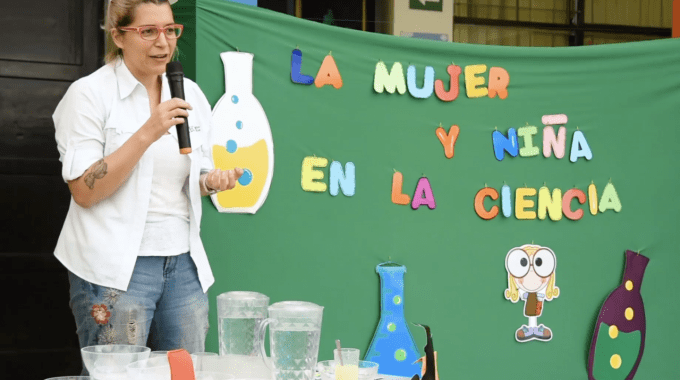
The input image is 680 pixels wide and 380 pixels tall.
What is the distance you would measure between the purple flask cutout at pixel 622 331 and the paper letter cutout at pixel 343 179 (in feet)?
3.96

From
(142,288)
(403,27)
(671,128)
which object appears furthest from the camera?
(403,27)

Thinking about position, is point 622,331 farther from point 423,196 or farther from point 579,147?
point 423,196

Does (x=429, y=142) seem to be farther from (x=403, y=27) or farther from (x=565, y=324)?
(x=403, y=27)

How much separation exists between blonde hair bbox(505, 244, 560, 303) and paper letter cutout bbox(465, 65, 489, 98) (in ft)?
2.13

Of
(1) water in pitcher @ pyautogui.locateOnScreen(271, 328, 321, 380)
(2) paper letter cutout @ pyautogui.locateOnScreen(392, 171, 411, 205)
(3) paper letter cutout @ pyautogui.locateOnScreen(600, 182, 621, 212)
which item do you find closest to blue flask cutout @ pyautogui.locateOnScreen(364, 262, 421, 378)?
(2) paper letter cutout @ pyautogui.locateOnScreen(392, 171, 411, 205)

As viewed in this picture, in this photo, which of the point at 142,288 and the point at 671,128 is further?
the point at 671,128

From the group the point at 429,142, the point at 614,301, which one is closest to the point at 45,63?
the point at 429,142

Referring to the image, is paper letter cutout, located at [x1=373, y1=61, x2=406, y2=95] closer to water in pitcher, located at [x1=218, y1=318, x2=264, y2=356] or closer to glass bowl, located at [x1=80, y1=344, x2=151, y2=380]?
water in pitcher, located at [x1=218, y1=318, x2=264, y2=356]

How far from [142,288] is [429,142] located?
1.58 metres

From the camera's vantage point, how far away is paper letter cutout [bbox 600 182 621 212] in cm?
316

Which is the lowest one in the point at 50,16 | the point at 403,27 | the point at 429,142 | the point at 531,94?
A: the point at 429,142

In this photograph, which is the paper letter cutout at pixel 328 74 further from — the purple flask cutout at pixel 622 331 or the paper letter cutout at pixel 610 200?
the purple flask cutout at pixel 622 331

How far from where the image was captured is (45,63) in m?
3.27

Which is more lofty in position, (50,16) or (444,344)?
(50,16)
